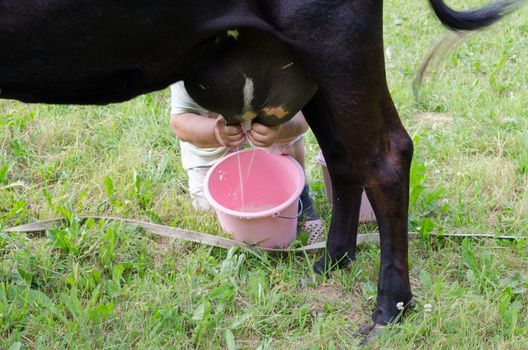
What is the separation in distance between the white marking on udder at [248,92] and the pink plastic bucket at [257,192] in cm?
51

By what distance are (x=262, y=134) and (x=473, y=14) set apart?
0.83 meters

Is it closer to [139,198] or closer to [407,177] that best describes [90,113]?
[139,198]

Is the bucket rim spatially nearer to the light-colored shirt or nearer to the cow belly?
the light-colored shirt

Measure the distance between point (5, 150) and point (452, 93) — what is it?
2.29m

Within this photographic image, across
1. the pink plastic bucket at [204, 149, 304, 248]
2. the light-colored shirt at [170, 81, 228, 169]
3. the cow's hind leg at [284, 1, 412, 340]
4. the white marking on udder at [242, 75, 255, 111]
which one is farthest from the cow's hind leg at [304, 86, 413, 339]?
the light-colored shirt at [170, 81, 228, 169]

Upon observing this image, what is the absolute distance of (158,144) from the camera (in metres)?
3.55

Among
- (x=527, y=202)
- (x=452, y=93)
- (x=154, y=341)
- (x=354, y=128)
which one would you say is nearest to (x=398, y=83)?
(x=452, y=93)

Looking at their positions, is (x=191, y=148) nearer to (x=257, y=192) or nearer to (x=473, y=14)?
(x=257, y=192)

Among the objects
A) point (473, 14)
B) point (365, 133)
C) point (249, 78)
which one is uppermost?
point (473, 14)

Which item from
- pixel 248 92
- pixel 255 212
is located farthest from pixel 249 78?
pixel 255 212

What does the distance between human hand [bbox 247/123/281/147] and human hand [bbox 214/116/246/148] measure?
0.20 feet

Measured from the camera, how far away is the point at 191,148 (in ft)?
10.4

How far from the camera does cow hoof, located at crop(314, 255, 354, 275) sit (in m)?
2.65

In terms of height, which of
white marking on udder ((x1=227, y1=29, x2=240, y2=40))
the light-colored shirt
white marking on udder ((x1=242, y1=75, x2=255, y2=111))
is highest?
white marking on udder ((x1=227, y1=29, x2=240, y2=40))
